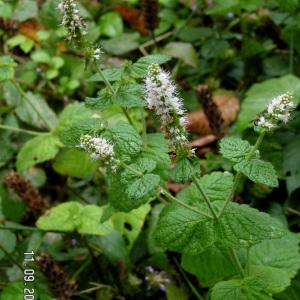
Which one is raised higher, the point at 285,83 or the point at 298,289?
the point at 285,83

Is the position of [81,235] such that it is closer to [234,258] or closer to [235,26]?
[234,258]

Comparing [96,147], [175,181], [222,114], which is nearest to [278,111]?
[175,181]

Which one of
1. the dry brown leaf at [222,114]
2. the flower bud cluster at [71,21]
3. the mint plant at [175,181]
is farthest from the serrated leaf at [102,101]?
the dry brown leaf at [222,114]

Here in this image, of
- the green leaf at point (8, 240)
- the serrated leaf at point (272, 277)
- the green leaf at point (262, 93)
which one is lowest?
the serrated leaf at point (272, 277)

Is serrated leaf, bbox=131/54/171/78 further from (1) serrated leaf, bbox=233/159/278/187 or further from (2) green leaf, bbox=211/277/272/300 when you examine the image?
(2) green leaf, bbox=211/277/272/300

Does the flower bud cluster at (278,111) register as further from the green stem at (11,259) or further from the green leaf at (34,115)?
the green leaf at (34,115)

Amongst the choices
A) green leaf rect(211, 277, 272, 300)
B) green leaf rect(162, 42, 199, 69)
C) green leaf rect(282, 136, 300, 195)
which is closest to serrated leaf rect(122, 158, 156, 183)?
green leaf rect(211, 277, 272, 300)

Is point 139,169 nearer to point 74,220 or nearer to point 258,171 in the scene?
point 258,171

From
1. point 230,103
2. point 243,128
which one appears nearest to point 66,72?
point 230,103
